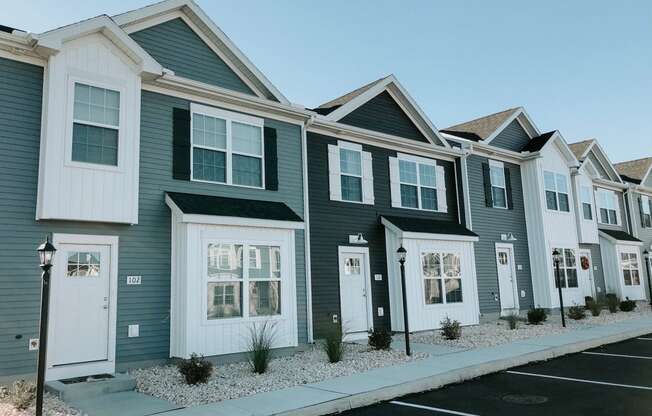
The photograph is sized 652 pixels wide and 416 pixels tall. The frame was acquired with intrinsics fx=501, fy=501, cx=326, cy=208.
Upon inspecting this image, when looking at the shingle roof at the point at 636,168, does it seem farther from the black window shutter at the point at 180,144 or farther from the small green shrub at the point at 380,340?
the black window shutter at the point at 180,144

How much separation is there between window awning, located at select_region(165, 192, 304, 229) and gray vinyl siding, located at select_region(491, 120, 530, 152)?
32.6ft

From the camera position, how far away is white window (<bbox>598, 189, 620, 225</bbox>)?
74.3ft

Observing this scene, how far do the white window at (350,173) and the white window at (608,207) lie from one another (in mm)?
13974

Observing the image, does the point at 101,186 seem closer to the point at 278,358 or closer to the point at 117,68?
the point at 117,68

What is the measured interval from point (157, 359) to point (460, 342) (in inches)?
267

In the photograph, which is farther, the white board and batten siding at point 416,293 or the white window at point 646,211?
the white window at point 646,211

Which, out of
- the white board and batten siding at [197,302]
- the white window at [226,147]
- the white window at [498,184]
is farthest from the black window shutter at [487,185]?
the white board and batten siding at [197,302]

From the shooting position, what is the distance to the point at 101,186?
8820 mm

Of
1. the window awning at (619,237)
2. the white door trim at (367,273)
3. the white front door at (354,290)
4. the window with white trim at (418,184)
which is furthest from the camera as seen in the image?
the window awning at (619,237)

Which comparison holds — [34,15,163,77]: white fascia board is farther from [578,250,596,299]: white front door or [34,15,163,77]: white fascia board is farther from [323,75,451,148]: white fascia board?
[578,250,596,299]: white front door

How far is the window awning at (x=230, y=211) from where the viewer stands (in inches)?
372

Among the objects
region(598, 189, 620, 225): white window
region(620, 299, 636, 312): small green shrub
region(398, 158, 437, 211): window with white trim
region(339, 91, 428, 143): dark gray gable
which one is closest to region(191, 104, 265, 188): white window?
region(339, 91, 428, 143): dark gray gable

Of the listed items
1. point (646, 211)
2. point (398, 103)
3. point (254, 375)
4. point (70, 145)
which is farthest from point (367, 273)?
point (646, 211)

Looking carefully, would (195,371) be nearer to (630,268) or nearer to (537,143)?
(537,143)
